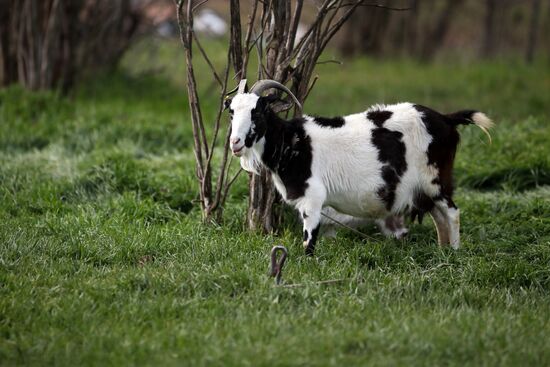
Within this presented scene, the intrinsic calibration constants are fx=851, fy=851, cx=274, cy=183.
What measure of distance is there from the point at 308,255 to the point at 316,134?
0.98 meters

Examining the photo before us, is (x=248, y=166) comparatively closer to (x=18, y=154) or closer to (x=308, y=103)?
(x=18, y=154)

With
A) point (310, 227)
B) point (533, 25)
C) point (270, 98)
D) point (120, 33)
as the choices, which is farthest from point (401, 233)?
point (533, 25)

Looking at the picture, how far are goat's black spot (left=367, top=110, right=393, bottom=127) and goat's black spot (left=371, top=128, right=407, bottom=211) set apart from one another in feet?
0.41

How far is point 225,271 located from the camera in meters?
6.16

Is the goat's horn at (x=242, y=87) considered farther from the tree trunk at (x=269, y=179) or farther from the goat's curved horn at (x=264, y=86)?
the tree trunk at (x=269, y=179)

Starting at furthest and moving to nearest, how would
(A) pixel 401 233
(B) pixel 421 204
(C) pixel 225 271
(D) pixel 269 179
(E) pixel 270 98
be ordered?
1. (A) pixel 401 233
2. (D) pixel 269 179
3. (B) pixel 421 204
4. (E) pixel 270 98
5. (C) pixel 225 271

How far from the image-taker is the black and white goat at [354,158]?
265 inches

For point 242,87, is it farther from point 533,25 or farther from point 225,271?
point 533,25

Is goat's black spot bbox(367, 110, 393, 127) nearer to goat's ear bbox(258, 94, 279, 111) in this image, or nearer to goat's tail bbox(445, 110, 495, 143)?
goat's tail bbox(445, 110, 495, 143)

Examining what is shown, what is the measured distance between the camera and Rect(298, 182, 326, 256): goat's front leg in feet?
22.0

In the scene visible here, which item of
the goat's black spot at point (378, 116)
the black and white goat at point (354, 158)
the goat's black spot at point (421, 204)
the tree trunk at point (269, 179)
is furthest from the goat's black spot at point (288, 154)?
the goat's black spot at point (421, 204)

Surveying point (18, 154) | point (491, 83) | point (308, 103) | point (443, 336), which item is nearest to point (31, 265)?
point (443, 336)

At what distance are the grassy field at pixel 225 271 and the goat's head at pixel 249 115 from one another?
0.88m

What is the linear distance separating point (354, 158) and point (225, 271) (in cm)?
146
